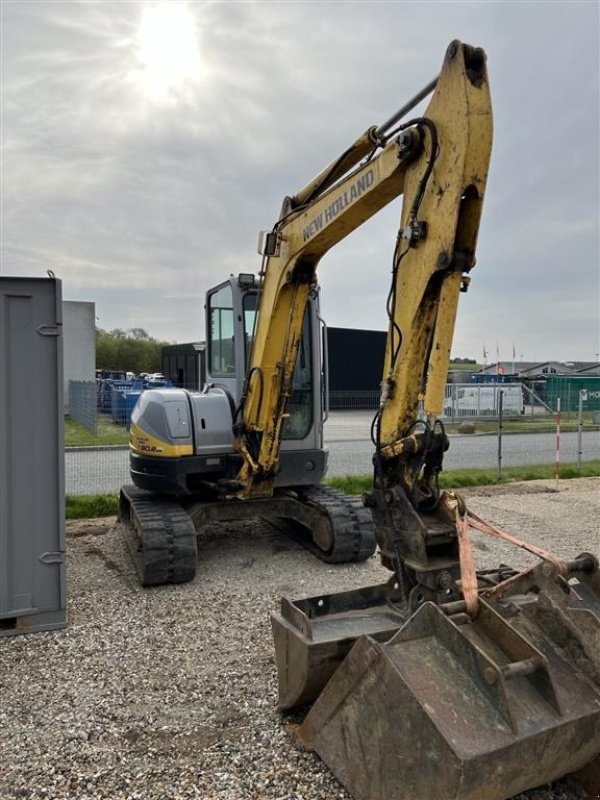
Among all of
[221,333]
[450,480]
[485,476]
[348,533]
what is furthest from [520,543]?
[485,476]

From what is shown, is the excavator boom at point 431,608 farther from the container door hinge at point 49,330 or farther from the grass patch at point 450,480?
the grass patch at point 450,480

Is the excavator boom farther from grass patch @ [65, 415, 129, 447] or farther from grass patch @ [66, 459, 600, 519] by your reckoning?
grass patch @ [65, 415, 129, 447]

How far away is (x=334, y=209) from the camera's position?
4.81 m

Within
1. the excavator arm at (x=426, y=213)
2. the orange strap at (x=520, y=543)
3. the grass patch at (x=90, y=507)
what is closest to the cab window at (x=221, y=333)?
the excavator arm at (x=426, y=213)

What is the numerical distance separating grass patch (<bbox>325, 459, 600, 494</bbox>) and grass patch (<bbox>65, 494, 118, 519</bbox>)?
347cm

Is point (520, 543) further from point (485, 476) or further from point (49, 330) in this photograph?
point (485, 476)

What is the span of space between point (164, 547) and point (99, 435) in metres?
13.8

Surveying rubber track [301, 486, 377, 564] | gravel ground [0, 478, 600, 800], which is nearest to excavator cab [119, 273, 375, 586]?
rubber track [301, 486, 377, 564]

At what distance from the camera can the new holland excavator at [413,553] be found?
2.52 meters

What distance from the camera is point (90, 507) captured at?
29.0ft

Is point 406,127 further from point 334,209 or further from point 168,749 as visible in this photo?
point 168,749

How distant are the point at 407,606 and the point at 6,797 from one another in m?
→ 2.16

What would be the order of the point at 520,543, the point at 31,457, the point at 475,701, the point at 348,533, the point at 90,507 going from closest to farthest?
the point at 475,701, the point at 520,543, the point at 31,457, the point at 348,533, the point at 90,507

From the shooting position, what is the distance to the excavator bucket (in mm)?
2410
